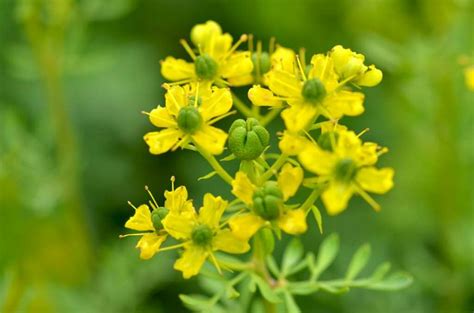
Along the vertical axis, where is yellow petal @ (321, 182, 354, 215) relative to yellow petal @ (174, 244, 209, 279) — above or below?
above

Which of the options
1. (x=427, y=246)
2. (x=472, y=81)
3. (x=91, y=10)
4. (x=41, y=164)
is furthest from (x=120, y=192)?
(x=472, y=81)

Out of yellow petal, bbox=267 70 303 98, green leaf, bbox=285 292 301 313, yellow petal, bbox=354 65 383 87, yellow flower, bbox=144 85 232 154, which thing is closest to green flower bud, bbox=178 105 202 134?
yellow flower, bbox=144 85 232 154

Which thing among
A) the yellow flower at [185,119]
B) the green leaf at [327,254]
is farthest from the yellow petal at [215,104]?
the green leaf at [327,254]

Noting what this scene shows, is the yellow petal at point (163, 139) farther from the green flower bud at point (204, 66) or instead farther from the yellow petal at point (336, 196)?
the yellow petal at point (336, 196)

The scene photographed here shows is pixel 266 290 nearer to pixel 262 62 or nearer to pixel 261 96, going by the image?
pixel 261 96

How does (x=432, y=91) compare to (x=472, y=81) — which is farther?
(x=432, y=91)

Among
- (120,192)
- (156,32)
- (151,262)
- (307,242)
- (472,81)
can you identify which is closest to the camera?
(472,81)

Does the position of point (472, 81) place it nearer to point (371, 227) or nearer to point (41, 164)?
point (371, 227)

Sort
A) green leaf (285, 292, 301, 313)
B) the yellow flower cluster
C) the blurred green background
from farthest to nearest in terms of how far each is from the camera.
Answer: the blurred green background < green leaf (285, 292, 301, 313) < the yellow flower cluster

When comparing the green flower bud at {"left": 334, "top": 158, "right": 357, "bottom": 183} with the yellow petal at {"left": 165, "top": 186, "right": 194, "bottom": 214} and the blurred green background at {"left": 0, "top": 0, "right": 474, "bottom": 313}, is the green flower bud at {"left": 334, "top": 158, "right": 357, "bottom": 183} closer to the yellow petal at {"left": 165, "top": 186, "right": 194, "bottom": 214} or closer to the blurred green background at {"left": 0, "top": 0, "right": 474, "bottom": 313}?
the yellow petal at {"left": 165, "top": 186, "right": 194, "bottom": 214}
